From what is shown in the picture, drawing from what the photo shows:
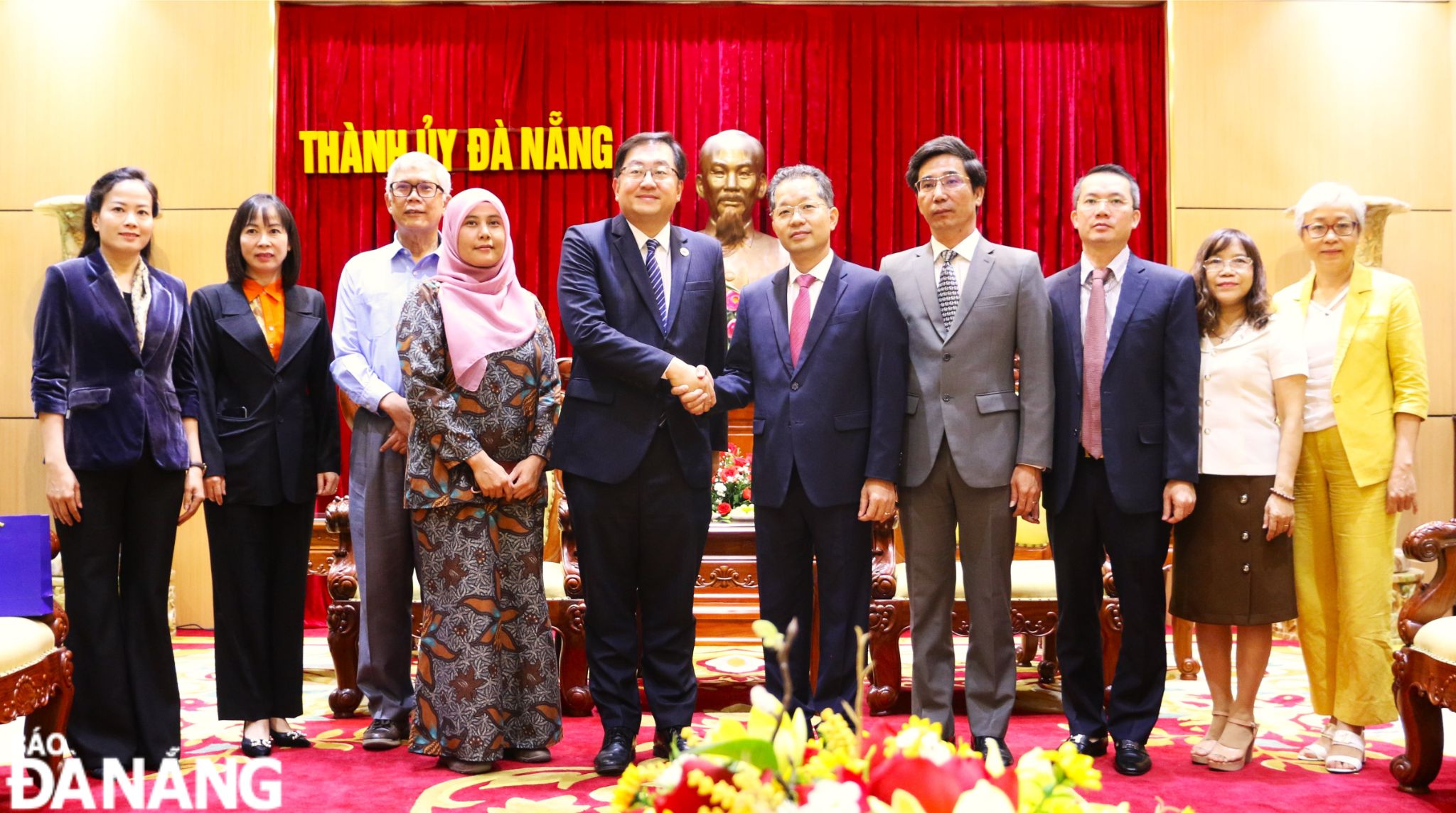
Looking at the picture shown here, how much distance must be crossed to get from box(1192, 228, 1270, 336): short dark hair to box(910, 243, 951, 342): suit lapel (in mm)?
681

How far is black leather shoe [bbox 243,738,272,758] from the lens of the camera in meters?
2.92

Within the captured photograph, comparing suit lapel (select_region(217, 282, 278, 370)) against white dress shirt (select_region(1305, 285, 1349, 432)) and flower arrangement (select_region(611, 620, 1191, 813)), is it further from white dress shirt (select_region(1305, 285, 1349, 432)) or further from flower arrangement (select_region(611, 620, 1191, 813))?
white dress shirt (select_region(1305, 285, 1349, 432))

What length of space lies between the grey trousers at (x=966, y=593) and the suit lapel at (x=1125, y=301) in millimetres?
456

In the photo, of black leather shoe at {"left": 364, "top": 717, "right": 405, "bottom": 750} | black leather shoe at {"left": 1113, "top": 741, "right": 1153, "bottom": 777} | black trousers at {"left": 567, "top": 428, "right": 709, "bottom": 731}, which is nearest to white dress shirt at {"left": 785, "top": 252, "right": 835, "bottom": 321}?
black trousers at {"left": 567, "top": 428, "right": 709, "bottom": 731}

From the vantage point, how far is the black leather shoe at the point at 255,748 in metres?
2.92

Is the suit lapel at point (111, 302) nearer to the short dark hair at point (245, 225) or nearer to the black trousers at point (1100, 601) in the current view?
the short dark hair at point (245, 225)

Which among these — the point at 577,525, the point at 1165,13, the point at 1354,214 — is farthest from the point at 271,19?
the point at 1354,214

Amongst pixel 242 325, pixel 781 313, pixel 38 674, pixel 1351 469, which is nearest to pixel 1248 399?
pixel 1351 469

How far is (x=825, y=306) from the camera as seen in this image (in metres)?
2.79

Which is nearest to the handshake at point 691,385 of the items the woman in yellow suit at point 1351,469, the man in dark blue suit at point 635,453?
the man in dark blue suit at point 635,453

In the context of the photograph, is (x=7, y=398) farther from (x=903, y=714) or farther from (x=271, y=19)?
(x=903, y=714)

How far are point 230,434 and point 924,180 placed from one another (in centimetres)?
190

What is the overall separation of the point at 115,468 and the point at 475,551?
0.86m

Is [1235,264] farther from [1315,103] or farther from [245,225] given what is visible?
[1315,103]
